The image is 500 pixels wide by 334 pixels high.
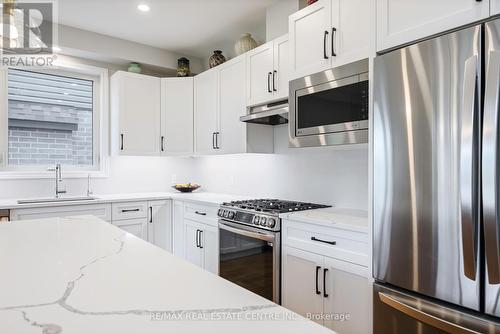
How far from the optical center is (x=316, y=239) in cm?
194

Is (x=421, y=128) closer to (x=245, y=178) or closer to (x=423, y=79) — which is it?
(x=423, y=79)

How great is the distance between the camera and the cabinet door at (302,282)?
6.32ft

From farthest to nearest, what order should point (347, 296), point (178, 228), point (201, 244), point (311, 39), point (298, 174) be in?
point (178, 228) → point (201, 244) → point (298, 174) → point (311, 39) → point (347, 296)

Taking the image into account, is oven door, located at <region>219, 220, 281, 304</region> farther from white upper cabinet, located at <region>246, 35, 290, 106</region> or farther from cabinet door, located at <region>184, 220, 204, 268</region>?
white upper cabinet, located at <region>246, 35, 290, 106</region>

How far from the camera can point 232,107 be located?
3145mm

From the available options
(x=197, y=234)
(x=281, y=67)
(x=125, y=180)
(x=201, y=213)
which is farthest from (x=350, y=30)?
(x=125, y=180)

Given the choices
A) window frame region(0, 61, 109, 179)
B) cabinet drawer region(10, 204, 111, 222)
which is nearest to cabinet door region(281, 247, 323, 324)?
cabinet drawer region(10, 204, 111, 222)

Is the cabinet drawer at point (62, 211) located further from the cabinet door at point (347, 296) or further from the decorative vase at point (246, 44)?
the cabinet door at point (347, 296)

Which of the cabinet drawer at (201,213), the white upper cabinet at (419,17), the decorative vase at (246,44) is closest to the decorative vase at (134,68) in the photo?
the decorative vase at (246,44)

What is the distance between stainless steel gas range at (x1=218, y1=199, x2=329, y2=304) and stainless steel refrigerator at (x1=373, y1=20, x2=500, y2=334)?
32.0 inches

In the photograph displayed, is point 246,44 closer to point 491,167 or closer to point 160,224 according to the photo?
point 160,224

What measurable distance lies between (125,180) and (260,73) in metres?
2.21

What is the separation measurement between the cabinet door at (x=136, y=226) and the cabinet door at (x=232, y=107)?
1.16m

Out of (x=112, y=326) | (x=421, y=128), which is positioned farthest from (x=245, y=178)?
(x=112, y=326)
